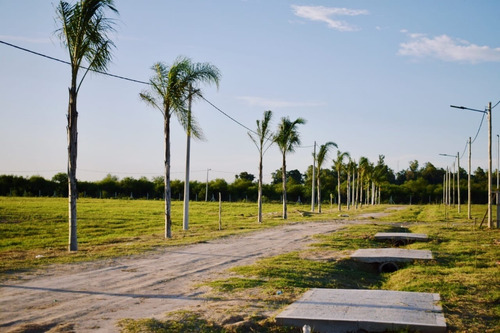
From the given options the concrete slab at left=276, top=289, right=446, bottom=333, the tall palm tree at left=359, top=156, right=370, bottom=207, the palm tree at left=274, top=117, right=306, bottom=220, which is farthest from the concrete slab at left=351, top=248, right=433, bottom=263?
the tall palm tree at left=359, top=156, right=370, bottom=207

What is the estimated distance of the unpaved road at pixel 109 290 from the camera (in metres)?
6.98

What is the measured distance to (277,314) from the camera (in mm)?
7203

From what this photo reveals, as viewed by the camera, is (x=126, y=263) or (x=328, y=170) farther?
(x=328, y=170)

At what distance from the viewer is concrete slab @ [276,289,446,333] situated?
6590 mm

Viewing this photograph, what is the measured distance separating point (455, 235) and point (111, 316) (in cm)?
1859

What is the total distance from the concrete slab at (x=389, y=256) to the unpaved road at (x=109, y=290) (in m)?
2.57

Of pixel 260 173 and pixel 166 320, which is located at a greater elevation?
pixel 260 173

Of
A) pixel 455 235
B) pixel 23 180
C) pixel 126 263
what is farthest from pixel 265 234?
pixel 23 180

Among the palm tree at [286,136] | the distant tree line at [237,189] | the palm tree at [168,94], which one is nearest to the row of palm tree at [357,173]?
the distant tree line at [237,189]

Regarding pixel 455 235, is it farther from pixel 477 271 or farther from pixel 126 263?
pixel 126 263

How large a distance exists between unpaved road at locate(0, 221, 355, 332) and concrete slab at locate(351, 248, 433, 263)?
257cm

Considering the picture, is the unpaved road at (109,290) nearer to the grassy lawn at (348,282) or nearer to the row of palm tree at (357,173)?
the grassy lawn at (348,282)

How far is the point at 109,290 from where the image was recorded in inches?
353

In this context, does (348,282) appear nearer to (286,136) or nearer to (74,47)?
(74,47)
